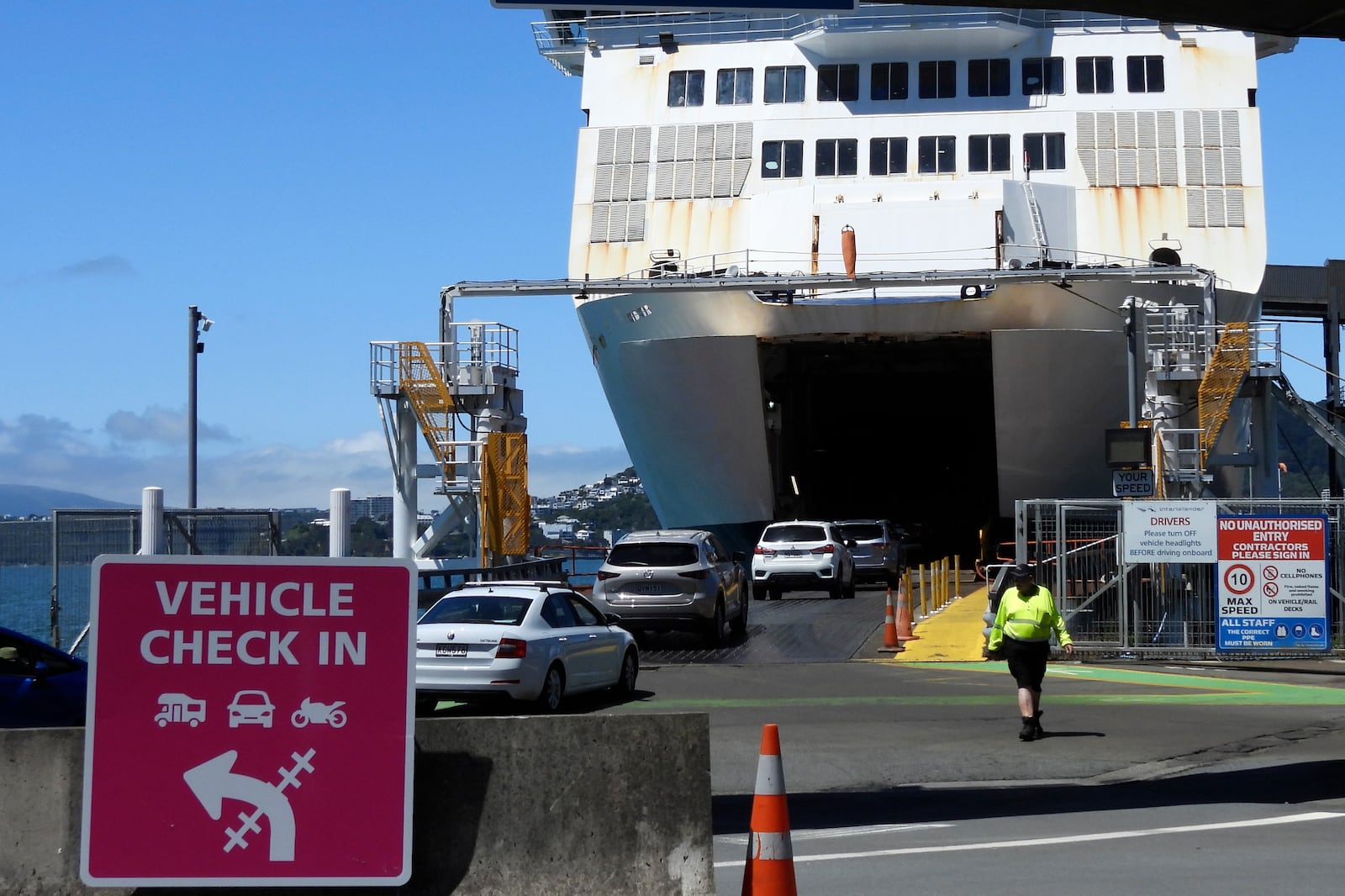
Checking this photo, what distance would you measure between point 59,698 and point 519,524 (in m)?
18.7

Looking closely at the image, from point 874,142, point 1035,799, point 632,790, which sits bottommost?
point 1035,799

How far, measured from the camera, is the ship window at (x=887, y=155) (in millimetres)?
39844

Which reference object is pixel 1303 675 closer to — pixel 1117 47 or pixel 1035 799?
pixel 1035 799

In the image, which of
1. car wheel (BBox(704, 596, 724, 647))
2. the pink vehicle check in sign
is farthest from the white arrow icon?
car wheel (BBox(704, 596, 724, 647))

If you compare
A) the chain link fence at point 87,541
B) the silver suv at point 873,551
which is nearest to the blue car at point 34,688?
the chain link fence at point 87,541

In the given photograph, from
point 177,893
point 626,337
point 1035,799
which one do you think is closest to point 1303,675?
point 1035,799

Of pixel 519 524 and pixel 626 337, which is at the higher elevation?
pixel 626 337

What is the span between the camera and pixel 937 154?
39.9m

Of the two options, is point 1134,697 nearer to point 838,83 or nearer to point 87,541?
point 87,541

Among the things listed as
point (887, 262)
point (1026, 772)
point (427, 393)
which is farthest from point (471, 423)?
point (1026, 772)

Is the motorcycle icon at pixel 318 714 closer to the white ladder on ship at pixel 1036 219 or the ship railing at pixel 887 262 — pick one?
the ship railing at pixel 887 262

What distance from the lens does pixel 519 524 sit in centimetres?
3094

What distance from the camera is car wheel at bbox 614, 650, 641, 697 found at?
17.2 m

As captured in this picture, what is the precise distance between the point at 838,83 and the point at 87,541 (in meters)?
27.1
